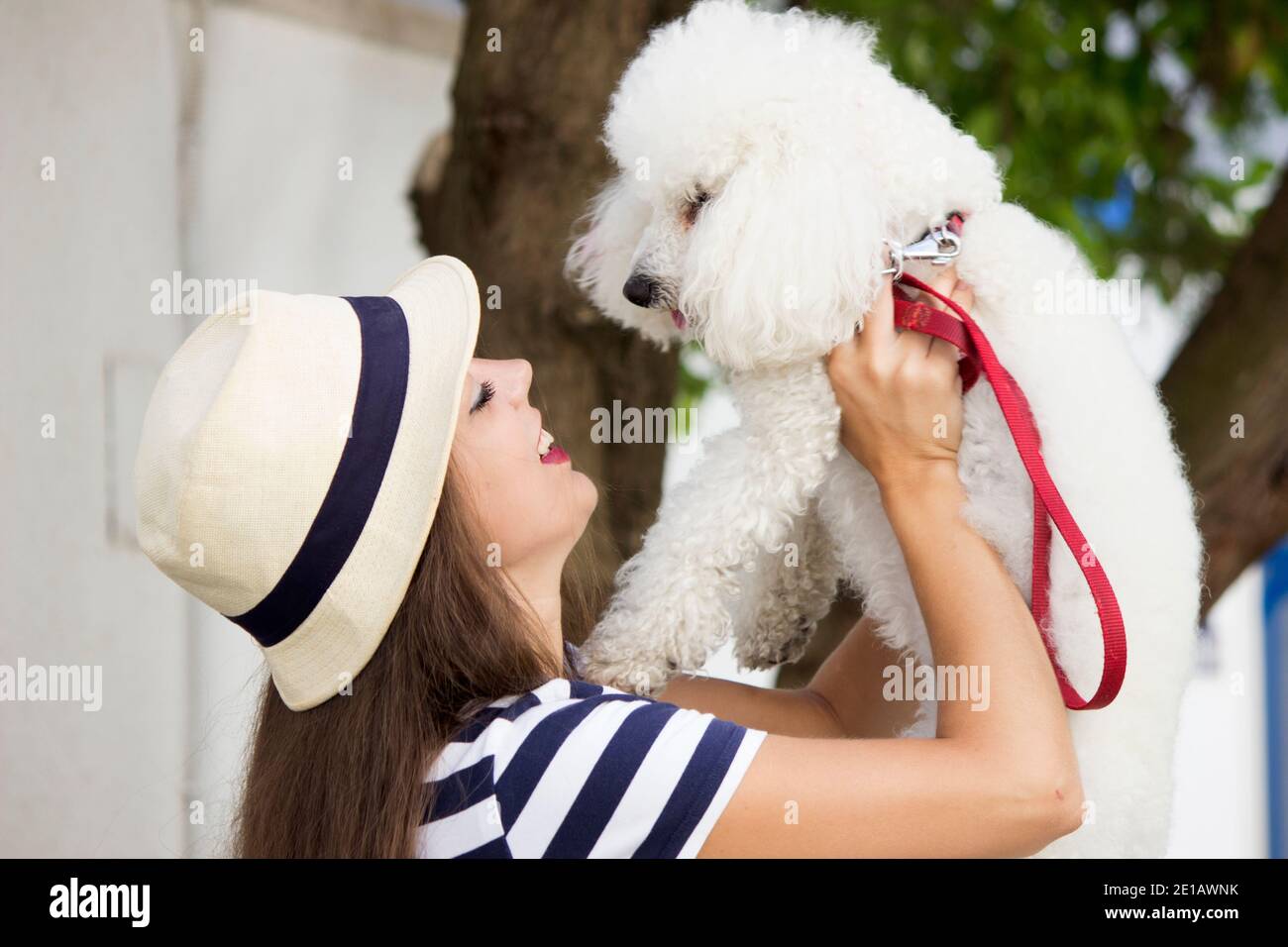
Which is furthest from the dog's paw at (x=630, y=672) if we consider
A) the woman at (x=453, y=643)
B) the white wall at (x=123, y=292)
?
the white wall at (x=123, y=292)

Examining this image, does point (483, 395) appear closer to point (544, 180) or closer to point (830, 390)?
point (830, 390)

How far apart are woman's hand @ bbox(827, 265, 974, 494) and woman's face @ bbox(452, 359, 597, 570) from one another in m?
0.35

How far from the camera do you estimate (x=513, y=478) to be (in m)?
1.28

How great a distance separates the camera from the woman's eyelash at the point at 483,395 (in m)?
1.32

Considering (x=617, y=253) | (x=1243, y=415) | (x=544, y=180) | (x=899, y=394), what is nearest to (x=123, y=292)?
(x=544, y=180)

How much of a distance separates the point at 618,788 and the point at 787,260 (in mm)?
662

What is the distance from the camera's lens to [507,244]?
2.19 metres

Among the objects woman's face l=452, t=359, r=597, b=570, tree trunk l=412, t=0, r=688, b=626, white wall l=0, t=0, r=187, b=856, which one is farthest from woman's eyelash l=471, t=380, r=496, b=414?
white wall l=0, t=0, r=187, b=856

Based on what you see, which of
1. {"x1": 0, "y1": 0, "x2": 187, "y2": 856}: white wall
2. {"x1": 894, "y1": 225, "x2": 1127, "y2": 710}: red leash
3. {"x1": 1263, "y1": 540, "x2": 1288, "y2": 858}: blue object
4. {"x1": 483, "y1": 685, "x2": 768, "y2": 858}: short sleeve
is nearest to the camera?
{"x1": 483, "y1": 685, "x2": 768, "y2": 858}: short sleeve

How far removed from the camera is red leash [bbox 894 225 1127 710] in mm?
1216

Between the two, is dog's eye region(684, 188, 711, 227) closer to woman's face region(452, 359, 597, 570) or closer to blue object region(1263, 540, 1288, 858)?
woman's face region(452, 359, 597, 570)

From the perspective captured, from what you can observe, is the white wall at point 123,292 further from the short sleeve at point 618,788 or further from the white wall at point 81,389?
the short sleeve at point 618,788

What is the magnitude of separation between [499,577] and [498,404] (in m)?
0.21
